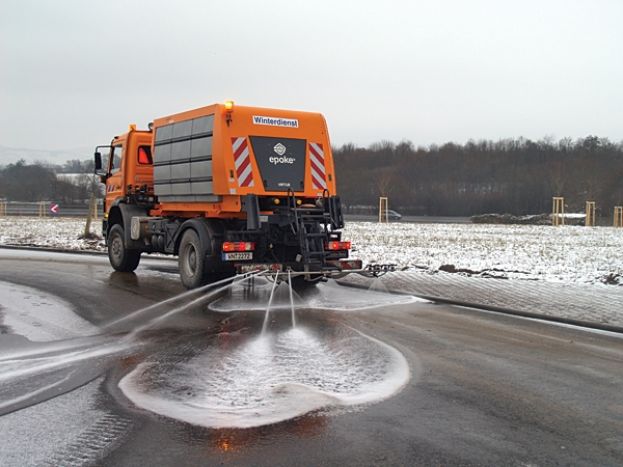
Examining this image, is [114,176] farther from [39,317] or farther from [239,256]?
[39,317]

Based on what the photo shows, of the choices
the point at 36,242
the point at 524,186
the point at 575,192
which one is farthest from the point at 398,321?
the point at 524,186

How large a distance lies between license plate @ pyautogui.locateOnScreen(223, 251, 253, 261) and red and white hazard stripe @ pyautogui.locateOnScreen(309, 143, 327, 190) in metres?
1.90

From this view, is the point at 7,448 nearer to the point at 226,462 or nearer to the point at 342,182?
the point at 226,462

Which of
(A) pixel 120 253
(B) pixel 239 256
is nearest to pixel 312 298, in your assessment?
(B) pixel 239 256

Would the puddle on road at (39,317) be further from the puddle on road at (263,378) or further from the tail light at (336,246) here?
the tail light at (336,246)

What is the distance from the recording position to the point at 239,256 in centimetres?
1048

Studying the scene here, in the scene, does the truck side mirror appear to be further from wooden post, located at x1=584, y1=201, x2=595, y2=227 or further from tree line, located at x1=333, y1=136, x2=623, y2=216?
tree line, located at x1=333, y1=136, x2=623, y2=216

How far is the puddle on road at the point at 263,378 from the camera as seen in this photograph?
4770 mm

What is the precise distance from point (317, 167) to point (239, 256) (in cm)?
238

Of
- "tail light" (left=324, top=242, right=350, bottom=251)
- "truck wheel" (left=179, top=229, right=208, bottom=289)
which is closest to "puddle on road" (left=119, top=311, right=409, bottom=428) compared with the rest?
"truck wheel" (left=179, top=229, right=208, bottom=289)

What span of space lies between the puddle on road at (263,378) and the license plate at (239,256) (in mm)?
3065

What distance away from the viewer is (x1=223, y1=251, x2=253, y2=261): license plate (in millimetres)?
10406

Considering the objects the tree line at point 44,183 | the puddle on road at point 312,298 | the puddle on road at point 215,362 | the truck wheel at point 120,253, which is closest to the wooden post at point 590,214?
the puddle on road at point 312,298

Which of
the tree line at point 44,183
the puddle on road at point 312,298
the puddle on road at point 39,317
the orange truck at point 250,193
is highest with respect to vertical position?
the tree line at point 44,183
